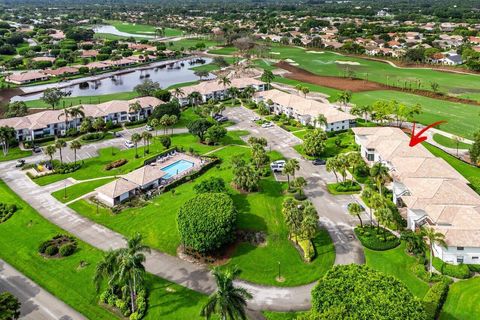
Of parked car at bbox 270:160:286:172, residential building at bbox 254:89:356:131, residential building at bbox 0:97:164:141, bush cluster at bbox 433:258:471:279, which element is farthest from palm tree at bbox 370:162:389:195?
residential building at bbox 0:97:164:141

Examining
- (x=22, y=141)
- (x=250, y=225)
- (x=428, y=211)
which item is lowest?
(x=22, y=141)

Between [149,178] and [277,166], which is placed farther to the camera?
[277,166]

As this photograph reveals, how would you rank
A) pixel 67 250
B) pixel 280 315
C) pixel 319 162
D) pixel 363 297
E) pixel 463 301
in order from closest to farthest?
pixel 363 297 < pixel 280 315 < pixel 463 301 < pixel 67 250 < pixel 319 162

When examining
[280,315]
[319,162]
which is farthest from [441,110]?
[280,315]

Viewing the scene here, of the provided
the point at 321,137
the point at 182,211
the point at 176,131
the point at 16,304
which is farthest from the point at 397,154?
the point at 16,304

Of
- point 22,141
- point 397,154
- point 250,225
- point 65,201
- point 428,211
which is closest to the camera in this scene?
point 428,211

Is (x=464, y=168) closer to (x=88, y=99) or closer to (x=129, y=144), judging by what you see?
(x=129, y=144)

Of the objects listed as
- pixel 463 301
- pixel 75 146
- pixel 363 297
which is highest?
pixel 363 297

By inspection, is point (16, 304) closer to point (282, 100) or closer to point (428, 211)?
point (428, 211)
